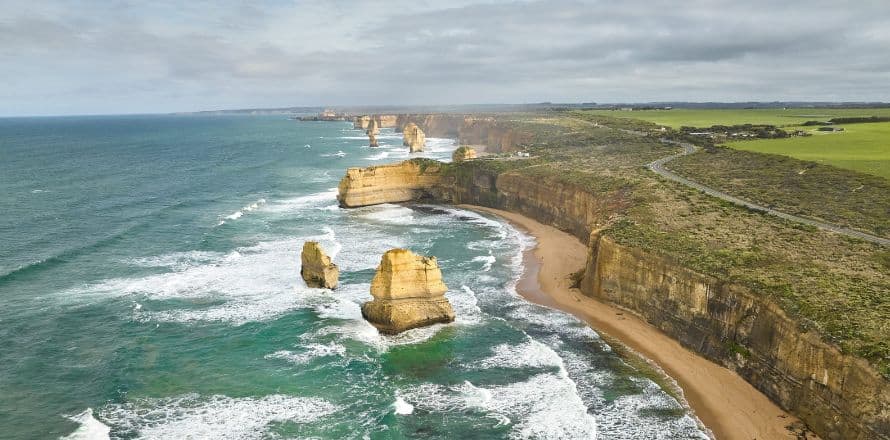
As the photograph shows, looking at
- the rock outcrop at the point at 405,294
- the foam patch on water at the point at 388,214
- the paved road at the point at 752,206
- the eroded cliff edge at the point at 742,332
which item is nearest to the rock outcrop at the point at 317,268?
the rock outcrop at the point at 405,294

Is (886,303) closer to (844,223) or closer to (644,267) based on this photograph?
(644,267)

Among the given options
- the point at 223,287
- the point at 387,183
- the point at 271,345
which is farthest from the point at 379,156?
the point at 271,345

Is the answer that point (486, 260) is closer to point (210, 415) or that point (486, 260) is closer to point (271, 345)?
point (271, 345)

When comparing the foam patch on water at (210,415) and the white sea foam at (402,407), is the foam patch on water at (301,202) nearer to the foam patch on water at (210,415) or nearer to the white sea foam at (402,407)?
the foam patch on water at (210,415)

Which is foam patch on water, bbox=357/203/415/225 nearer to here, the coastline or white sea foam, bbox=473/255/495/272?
white sea foam, bbox=473/255/495/272

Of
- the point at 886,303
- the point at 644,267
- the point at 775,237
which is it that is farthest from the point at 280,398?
the point at 775,237

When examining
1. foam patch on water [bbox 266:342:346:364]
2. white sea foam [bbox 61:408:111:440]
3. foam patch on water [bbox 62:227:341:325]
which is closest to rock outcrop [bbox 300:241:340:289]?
foam patch on water [bbox 62:227:341:325]
